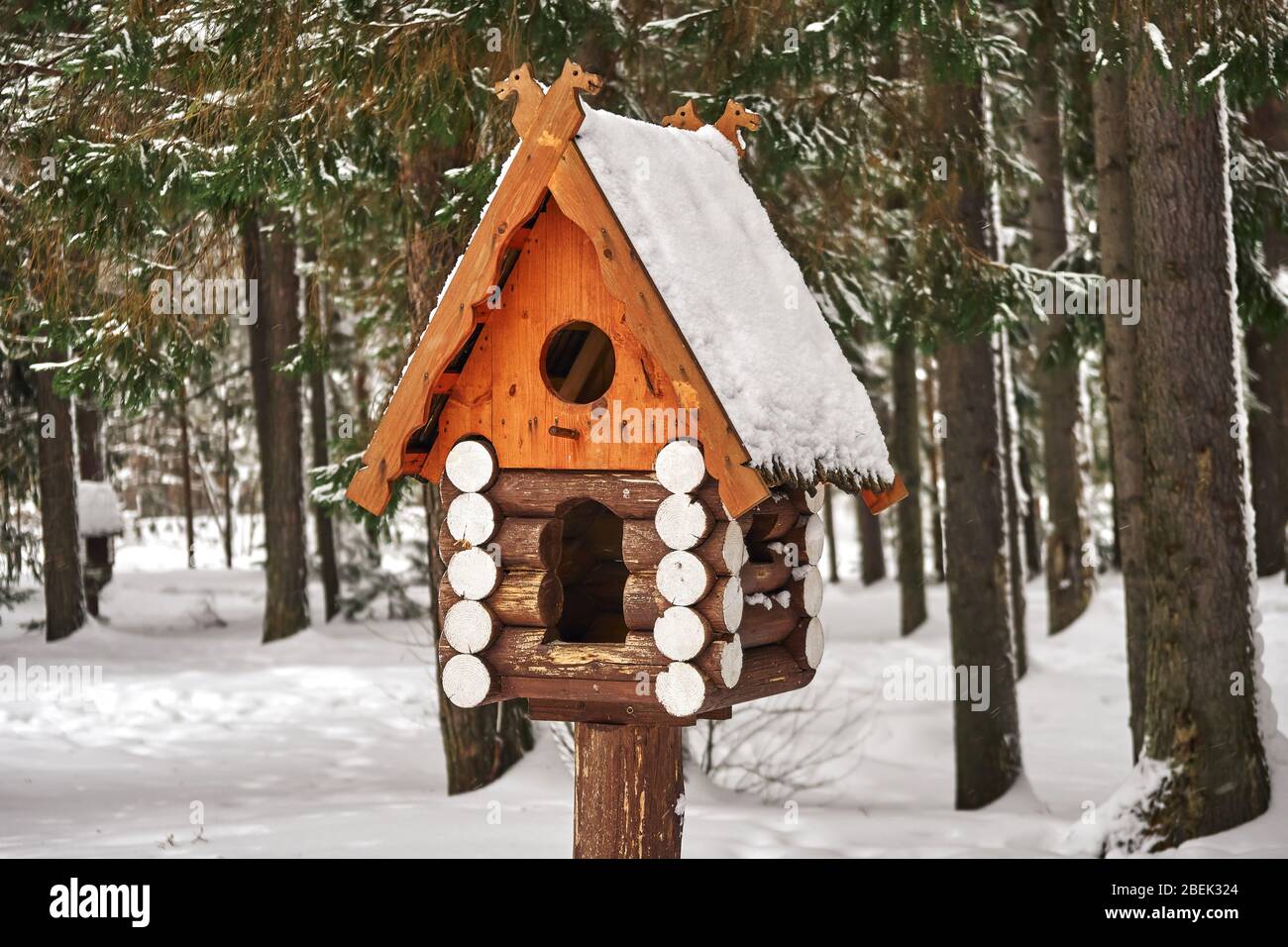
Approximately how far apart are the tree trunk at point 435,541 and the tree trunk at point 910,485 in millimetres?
9009

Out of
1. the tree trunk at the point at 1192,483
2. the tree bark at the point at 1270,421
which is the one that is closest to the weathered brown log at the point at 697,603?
the tree trunk at the point at 1192,483

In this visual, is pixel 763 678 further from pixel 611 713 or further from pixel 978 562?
pixel 978 562

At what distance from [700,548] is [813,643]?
852mm

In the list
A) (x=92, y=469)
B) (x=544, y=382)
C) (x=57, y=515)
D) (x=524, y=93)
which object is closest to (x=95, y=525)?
(x=92, y=469)

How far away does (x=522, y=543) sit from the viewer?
4172 mm

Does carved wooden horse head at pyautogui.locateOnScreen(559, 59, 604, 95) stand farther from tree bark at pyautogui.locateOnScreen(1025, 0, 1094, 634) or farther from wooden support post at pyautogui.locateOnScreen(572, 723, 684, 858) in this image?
tree bark at pyautogui.locateOnScreen(1025, 0, 1094, 634)

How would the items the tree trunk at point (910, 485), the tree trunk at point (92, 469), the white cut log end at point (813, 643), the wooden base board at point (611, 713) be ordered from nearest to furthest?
the wooden base board at point (611, 713), the white cut log end at point (813, 643), the tree trunk at point (910, 485), the tree trunk at point (92, 469)

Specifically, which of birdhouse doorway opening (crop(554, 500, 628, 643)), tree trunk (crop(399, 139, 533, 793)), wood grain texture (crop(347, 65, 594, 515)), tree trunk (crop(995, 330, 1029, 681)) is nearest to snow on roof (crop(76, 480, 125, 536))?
tree trunk (crop(399, 139, 533, 793))

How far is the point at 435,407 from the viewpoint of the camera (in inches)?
168

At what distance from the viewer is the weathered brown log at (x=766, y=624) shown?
13.6 feet

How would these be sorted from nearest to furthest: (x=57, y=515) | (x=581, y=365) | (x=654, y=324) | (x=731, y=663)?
(x=654, y=324) < (x=731, y=663) < (x=581, y=365) < (x=57, y=515)

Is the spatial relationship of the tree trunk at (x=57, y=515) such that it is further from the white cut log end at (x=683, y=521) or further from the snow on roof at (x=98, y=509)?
the white cut log end at (x=683, y=521)

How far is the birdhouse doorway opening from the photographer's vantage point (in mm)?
5043
